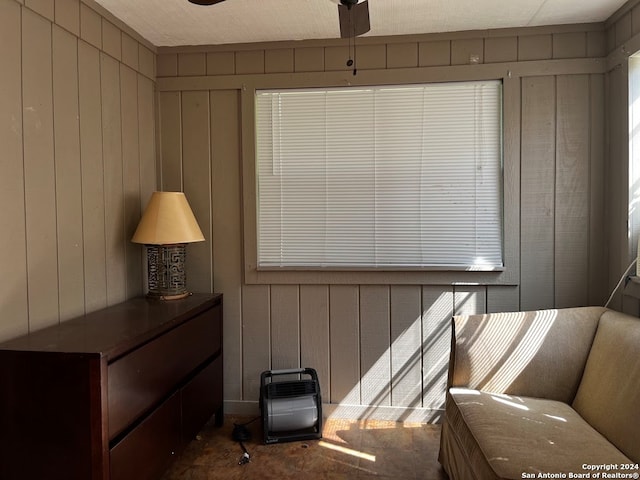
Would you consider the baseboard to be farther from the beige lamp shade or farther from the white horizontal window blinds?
the beige lamp shade

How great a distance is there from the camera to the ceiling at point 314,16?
221 cm

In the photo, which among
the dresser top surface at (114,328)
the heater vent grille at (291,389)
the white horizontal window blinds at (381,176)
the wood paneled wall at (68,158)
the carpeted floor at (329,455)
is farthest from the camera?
the white horizontal window blinds at (381,176)

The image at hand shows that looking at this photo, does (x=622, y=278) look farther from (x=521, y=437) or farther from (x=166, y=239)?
(x=166, y=239)

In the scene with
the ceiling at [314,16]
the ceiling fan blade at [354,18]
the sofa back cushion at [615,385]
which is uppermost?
the ceiling at [314,16]

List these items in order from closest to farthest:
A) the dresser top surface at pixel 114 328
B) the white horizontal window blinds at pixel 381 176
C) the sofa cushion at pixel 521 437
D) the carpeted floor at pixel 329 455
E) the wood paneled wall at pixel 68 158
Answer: the sofa cushion at pixel 521 437 → the dresser top surface at pixel 114 328 → the wood paneled wall at pixel 68 158 → the carpeted floor at pixel 329 455 → the white horizontal window blinds at pixel 381 176

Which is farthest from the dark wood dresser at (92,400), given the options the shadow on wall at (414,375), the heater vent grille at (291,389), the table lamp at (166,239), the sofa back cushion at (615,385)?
the sofa back cushion at (615,385)

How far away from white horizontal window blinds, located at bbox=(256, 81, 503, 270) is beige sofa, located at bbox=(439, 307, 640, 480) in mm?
597

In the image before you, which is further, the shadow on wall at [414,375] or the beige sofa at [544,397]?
the shadow on wall at [414,375]

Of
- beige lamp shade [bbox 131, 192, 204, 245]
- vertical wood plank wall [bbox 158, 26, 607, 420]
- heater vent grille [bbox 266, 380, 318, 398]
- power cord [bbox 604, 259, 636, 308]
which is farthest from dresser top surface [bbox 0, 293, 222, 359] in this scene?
power cord [bbox 604, 259, 636, 308]

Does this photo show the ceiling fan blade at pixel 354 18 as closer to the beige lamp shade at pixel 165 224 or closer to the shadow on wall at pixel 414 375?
the beige lamp shade at pixel 165 224

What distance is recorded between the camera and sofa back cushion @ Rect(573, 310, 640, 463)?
156cm

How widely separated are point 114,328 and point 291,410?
108 centimetres

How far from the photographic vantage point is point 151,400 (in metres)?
1.81

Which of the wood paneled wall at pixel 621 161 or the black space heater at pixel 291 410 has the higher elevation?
the wood paneled wall at pixel 621 161
